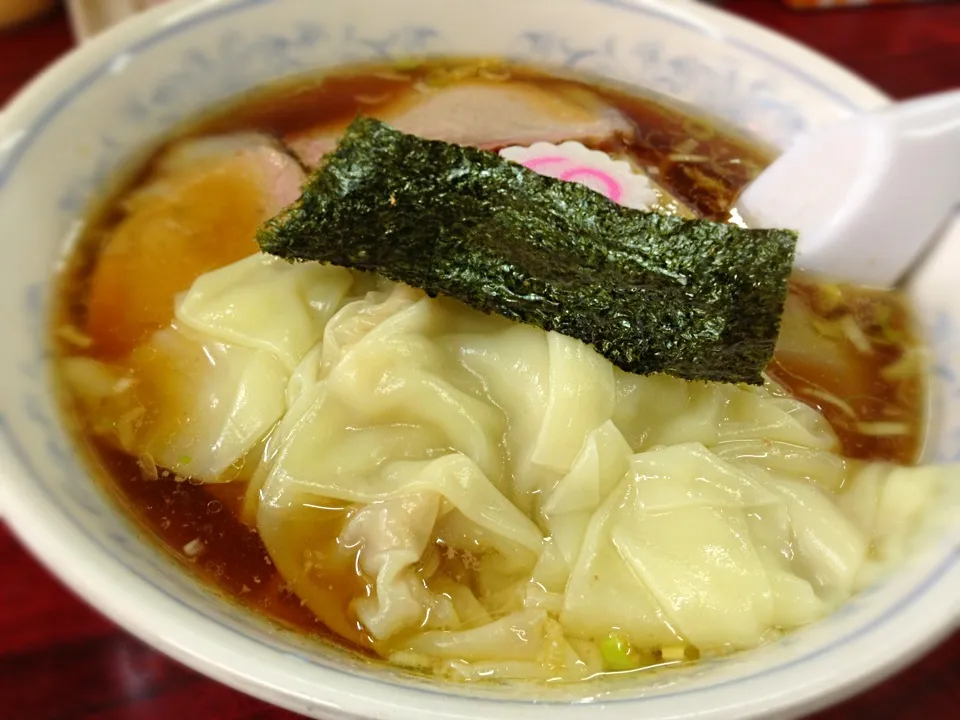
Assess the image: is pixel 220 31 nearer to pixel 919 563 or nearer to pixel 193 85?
pixel 193 85

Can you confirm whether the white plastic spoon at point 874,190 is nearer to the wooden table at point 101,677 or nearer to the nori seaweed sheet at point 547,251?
the nori seaweed sheet at point 547,251

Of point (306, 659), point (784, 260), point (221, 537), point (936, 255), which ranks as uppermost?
point (784, 260)

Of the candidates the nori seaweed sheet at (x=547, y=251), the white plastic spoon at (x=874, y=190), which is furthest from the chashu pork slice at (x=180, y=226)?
the white plastic spoon at (x=874, y=190)

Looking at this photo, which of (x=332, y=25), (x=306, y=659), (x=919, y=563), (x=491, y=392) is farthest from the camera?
(x=332, y=25)

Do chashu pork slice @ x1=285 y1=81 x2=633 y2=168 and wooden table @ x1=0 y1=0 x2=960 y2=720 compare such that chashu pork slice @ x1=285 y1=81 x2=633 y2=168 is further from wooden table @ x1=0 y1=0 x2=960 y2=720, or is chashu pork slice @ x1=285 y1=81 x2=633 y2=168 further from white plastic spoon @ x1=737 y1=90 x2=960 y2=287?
wooden table @ x1=0 y1=0 x2=960 y2=720

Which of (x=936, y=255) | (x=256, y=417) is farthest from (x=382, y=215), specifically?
(x=936, y=255)
